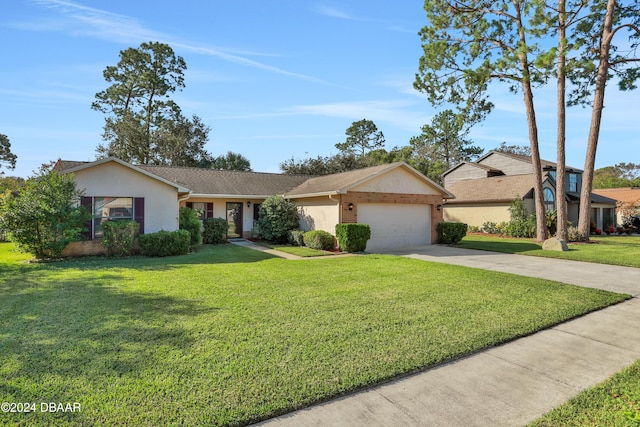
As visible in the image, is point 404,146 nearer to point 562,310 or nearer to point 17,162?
point 562,310

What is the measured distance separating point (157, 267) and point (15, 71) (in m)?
9.52

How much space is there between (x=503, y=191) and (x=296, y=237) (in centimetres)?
1708

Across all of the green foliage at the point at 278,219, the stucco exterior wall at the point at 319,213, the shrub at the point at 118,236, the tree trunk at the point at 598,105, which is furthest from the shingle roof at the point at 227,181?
the tree trunk at the point at 598,105

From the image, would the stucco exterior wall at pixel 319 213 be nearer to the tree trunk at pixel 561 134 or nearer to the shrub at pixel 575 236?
the tree trunk at pixel 561 134

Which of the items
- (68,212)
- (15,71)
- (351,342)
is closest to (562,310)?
(351,342)

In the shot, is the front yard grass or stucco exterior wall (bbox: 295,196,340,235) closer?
the front yard grass

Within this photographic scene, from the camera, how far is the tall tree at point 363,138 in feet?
160

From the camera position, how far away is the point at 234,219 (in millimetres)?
19500

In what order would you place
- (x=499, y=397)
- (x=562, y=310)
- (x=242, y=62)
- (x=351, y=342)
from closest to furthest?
1. (x=499, y=397)
2. (x=351, y=342)
3. (x=562, y=310)
4. (x=242, y=62)

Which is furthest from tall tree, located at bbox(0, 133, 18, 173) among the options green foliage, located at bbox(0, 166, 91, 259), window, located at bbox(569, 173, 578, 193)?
window, located at bbox(569, 173, 578, 193)

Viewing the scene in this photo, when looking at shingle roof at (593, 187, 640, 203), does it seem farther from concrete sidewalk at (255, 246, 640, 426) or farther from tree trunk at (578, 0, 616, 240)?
concrete sidewalk at (255, 246, 640, 426)

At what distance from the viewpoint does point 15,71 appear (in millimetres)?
Result: 11836

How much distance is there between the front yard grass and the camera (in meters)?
3.01

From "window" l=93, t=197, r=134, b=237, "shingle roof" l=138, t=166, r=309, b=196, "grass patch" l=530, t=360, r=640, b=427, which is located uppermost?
"shingle roof" l=138, t=166, r=309, b=196
